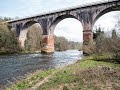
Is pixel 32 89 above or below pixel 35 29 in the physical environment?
below

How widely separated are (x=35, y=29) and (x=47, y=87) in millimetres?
75170

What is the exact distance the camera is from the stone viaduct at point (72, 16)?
4941cm

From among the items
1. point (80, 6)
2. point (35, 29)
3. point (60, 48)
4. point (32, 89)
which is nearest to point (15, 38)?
point (35, 29)

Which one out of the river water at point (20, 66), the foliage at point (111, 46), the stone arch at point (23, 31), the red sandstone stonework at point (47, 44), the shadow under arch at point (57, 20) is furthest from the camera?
the stone arch at point (23, 31)

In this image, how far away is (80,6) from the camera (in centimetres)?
5403

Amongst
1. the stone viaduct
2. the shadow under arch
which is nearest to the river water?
the stone viaduct

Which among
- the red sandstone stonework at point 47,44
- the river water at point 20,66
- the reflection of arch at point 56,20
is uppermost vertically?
the reflection of arch at point 56,20

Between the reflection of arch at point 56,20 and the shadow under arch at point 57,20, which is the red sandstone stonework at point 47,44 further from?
the reflection of arch at point 56,20

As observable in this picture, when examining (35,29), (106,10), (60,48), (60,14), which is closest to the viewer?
(106,10)

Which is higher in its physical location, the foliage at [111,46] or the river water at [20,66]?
the foliage at [111,46]

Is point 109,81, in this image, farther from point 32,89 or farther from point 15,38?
point 15,38

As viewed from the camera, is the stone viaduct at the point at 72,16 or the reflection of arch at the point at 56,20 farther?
the reflection of arch at the point at 56,20

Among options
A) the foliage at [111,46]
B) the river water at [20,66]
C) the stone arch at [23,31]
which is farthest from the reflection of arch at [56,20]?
the foliage at [111,46]

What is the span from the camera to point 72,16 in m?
56.7
